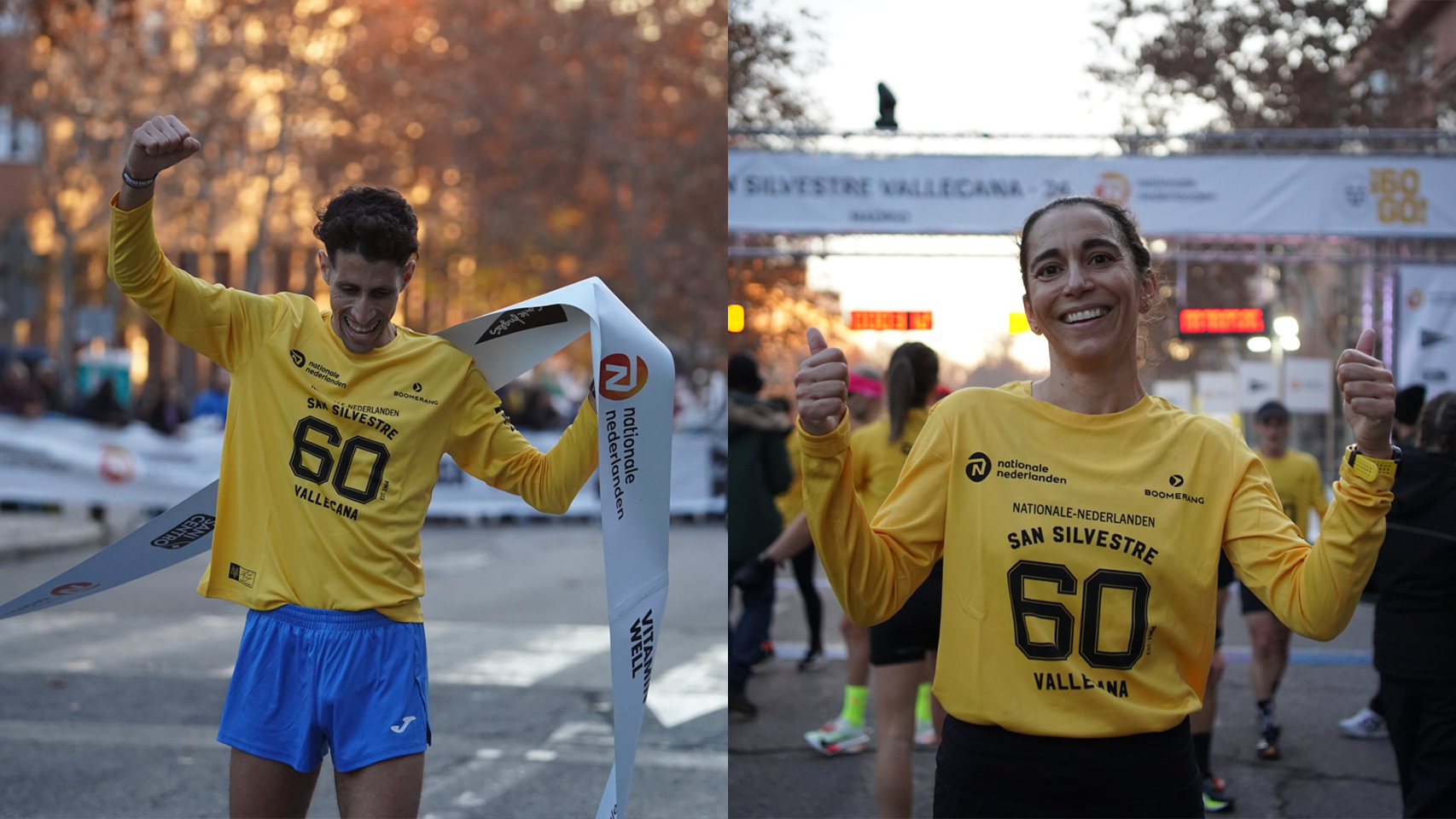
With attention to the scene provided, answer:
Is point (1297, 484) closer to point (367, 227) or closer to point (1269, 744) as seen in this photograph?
point (1269, 744)

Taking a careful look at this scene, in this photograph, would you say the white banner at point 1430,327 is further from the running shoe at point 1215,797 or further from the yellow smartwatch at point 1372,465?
the yellow smartwatch at point 1372,465

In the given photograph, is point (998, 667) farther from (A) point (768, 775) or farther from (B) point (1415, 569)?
(A) point (768, 775)

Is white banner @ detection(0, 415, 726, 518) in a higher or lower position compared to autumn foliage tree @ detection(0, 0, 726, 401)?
lower

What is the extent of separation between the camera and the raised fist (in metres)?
2.88

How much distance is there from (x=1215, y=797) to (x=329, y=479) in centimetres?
442

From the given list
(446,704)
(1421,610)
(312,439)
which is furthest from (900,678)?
(446,704)

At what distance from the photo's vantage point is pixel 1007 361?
492 inches

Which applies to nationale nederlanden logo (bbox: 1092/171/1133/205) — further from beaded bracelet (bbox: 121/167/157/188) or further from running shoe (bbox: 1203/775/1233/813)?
beaded bracelet (bbox: 121/167/157/188)

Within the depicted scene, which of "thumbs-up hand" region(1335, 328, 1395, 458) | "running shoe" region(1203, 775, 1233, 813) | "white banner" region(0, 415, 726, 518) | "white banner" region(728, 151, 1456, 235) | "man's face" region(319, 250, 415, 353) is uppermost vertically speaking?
"white banner" region(728, 151, 1456, 235)

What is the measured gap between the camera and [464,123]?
97.0 feet

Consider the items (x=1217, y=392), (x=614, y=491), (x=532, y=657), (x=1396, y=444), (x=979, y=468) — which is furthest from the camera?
(x=1217, y=392)

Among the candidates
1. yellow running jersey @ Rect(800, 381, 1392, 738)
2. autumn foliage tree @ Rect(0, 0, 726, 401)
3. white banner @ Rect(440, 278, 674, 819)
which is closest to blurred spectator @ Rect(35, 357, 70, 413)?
autumn foliage tree @ Rect(0, 0, 726, 401)

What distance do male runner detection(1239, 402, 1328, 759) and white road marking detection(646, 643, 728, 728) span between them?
290cm

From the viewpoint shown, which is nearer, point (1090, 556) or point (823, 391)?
point (823, 391)
